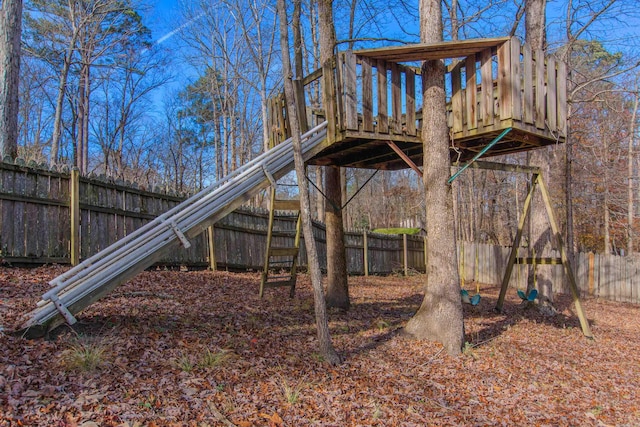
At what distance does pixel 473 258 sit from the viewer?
16641mm

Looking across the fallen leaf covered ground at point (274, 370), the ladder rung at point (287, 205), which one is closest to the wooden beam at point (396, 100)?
the ladder rung at point (287, 205)

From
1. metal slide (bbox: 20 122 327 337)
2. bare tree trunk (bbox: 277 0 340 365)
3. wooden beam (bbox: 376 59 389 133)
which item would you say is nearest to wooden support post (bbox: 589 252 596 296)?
wooden beam (bbox: 376 59 389 133)

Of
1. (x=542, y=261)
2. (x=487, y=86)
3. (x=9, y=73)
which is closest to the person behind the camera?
(x=487, y=86)

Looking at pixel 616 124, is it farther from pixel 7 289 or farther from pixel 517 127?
pixel 7 289

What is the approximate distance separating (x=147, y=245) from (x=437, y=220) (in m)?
3.80

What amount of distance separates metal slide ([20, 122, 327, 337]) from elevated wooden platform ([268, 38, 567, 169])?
1.96 feet

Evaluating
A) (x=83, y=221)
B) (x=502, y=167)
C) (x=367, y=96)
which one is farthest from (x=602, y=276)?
(x=83, y=221)

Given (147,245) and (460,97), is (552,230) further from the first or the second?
(147,245)

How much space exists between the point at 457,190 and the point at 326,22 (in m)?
11.2

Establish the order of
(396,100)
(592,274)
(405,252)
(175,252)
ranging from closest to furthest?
(396,100)
(175,252)
(592,274)
(405,252)

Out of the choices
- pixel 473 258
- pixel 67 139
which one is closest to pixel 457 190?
pixel 473 258

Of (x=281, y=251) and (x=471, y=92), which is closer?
(x=471, y=92)

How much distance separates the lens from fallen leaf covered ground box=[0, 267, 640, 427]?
343 centimetres

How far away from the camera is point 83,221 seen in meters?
8.17
